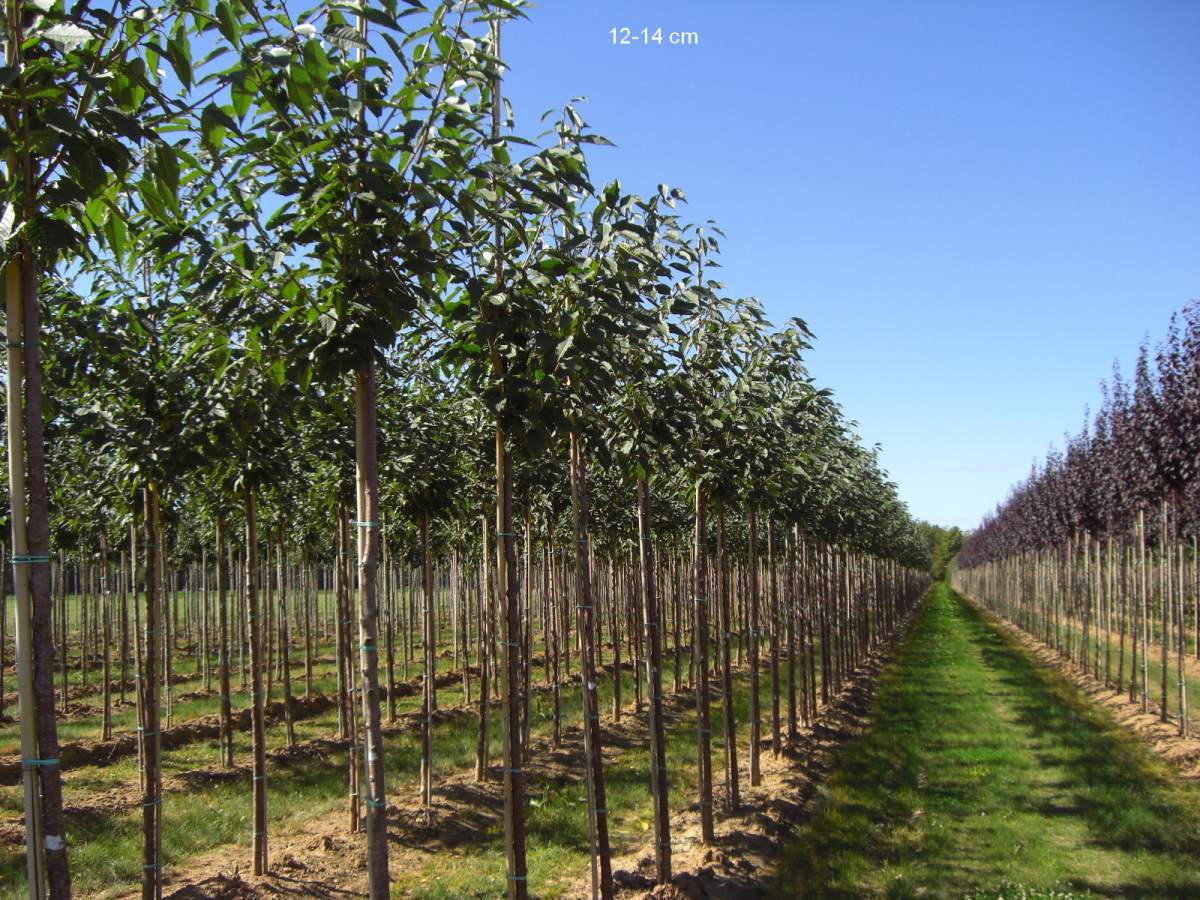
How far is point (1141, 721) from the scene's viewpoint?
1540 centimetres

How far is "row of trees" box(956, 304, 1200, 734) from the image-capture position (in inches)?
597

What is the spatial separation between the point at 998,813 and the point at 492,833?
5673mm

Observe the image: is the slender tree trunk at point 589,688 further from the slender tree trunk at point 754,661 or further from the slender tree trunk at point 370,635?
the slender tree trunk at point 754,661

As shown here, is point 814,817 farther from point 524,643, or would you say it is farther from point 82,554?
point 82,554

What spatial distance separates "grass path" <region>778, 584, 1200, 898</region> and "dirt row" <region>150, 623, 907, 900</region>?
0.35m

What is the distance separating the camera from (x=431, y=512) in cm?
1030

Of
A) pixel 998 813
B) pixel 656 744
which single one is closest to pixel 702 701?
pixel 656 744

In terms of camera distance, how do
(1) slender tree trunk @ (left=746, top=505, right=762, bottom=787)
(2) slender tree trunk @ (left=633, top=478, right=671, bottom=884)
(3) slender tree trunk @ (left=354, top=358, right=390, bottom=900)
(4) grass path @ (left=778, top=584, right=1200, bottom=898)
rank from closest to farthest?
1. (3) slender tree trunk @ (left=354, top=358, right=390, bottom=900)
2. (2) slender tree trunk @ (left=633, top=478, right=671, bottom=884)
3. (4) grass path @ (left=778, top=584, right=1200, bottom=898)
4. (1) slender tree trunk @ (left=746, top=505, right=762, bottom=787)

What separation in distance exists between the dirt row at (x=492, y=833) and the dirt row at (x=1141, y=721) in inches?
187

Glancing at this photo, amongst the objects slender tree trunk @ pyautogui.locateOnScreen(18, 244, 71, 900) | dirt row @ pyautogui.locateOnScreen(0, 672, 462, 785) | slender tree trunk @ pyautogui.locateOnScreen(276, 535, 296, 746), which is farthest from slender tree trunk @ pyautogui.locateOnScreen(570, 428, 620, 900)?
dirt row @ pyautogui.locateOnScreen(0, 672, 462, 785)

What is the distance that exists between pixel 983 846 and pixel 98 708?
1490cm

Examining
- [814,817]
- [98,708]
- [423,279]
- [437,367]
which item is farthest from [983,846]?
[98,708]

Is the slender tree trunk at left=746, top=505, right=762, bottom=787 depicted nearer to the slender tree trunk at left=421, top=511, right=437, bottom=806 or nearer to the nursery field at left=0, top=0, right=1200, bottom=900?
the nursery field at left=0, top=0, right=1200, bottom=900

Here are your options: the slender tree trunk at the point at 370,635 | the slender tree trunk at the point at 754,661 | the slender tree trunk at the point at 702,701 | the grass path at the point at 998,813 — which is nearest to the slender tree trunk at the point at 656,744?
the slender tree trunk at the point at 702,701
